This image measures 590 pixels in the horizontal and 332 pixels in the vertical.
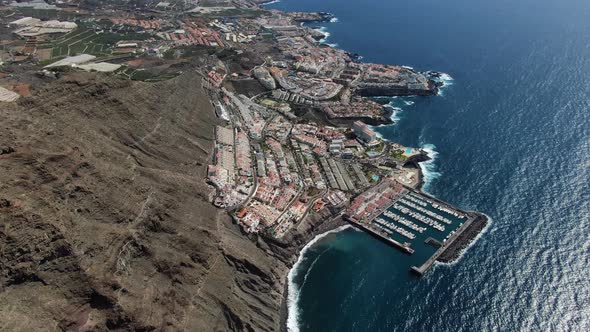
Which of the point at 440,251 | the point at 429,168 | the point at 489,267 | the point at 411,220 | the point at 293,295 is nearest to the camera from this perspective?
the point at 293,295

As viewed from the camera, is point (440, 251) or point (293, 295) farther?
point (440, 251)

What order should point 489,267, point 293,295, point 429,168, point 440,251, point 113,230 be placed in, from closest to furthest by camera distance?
point 113,230 < point 293,295 < point 489,267 < point 440,251 < point 429,168

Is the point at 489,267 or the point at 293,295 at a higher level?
the point at 489,267

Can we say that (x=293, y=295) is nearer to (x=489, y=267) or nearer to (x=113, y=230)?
(x=113, y=230)

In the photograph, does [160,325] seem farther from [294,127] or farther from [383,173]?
[294,127]

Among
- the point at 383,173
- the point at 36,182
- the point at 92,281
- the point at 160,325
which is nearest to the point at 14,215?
the point at 36,182

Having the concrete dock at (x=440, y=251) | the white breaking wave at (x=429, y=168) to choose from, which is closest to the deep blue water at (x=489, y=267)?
the white breaking wave at (x=429, y=168)

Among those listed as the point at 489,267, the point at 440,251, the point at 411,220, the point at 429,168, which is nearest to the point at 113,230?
the point at 440,251
